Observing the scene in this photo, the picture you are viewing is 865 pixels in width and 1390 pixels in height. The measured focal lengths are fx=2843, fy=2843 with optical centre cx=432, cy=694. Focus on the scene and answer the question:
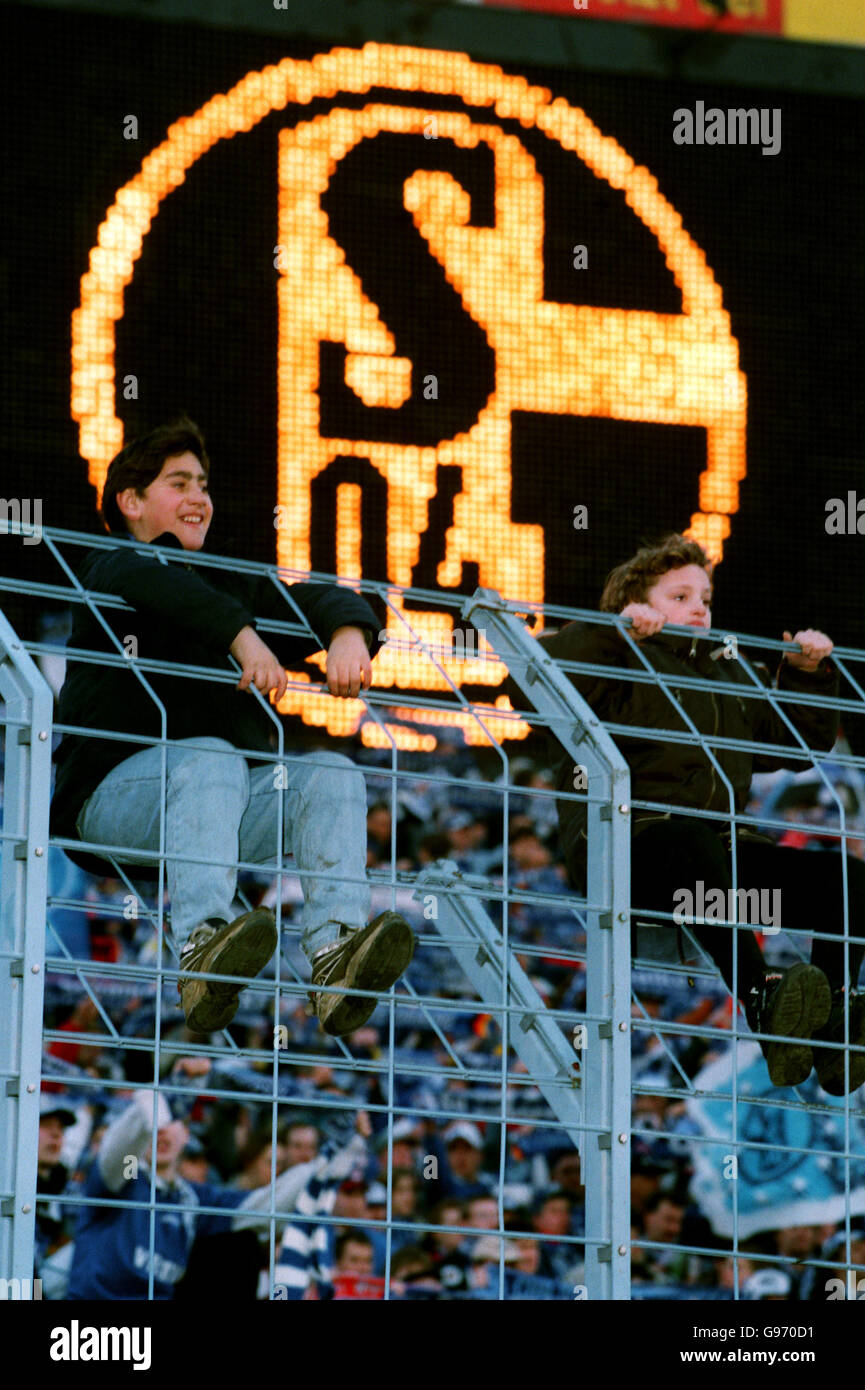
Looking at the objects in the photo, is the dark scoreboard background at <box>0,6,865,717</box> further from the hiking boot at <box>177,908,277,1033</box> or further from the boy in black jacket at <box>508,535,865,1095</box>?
the hiking boot at <box>177,908,277,1033</box>

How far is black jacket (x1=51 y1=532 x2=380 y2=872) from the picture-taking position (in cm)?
313

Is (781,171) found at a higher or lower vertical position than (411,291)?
higher

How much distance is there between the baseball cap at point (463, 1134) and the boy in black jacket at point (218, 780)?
261cm

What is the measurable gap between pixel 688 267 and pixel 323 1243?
1990 mm

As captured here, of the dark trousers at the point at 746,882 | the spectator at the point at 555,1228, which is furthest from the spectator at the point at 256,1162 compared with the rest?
the dark trousers at the point at 746,882

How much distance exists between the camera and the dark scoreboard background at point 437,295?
4.80 m

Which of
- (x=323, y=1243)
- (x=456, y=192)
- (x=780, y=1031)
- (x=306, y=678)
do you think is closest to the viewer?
(x=780, y=1031)

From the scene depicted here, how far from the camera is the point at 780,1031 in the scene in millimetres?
3211

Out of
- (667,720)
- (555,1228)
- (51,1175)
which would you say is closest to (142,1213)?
(51,1175)

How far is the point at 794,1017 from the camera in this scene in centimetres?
321

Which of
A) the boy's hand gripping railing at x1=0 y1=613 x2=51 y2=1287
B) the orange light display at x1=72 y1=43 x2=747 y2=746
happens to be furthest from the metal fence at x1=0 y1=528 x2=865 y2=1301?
the orange light display at x1=72 y1=43 x2=747 y2=746
